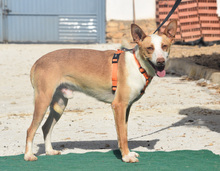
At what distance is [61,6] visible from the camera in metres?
19.0

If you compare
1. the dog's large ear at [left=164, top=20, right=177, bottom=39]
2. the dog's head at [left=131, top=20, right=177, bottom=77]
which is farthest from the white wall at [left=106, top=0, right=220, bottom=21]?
the dog's head at [left=131, top=20, right=177, bottom=77]

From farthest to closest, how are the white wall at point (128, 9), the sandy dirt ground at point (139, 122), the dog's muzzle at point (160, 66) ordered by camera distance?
the white wall at point (128, 9) → the sandy dirt ground at point (139, 122) → the dog's muzzle at point (160, 66)

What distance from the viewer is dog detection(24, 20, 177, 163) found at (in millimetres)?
5121

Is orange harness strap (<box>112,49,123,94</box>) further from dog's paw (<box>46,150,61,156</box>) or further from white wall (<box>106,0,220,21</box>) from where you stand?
white wall (<box>106,0,220,21</box>)

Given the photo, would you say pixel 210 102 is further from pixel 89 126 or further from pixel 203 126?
pixel 89 126

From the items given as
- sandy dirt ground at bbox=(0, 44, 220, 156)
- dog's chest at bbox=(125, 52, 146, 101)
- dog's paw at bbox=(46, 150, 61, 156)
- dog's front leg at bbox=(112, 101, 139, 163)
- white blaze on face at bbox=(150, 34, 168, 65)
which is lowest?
sandy dirt ground at bbox=(0, 44, 220, 156)

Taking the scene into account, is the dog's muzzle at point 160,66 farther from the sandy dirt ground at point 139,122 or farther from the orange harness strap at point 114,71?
the sandy dirt ground at point 139,122

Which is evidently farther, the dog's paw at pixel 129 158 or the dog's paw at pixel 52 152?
the dog's paw at pixel 52 152

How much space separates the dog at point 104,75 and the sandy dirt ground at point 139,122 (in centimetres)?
84

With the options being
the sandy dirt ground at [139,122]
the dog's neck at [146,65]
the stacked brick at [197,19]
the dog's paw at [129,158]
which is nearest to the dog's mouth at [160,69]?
the dog's neck at [146,65]

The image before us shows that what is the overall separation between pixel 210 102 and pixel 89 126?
2.91 m

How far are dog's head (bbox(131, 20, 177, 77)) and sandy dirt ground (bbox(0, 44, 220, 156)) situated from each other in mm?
1424

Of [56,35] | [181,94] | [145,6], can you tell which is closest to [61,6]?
[56,35]

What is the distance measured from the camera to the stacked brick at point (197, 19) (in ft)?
58.7
